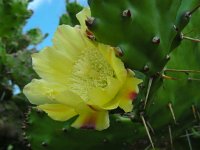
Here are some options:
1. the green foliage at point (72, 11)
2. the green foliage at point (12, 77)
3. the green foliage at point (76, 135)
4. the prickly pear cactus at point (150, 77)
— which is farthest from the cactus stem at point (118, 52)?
the green foliage at point (12, 77)

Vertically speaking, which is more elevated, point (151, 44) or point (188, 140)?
point (151, 44)

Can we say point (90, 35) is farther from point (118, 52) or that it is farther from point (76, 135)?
point (76, 135)

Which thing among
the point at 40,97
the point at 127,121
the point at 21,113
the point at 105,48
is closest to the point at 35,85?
the point at 40,97

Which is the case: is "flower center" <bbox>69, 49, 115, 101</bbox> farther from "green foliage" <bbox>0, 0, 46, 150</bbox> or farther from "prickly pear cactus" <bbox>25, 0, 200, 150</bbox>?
"green foliage" <bbox>0, 0, 46, 150</bbox>

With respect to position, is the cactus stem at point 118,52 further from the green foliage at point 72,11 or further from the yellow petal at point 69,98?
the green foliage at point 72,11

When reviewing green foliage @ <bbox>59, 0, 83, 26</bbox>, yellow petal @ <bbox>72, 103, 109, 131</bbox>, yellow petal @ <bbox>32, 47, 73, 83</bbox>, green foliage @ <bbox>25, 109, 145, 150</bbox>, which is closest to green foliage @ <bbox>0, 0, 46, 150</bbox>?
green foliage @ <bbox>59, 0, 83, 26</bbox>

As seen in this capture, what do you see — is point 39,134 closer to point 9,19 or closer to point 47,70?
point 47,70

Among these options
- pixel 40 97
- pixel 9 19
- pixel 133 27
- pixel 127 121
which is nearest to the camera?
pixel 133 27
